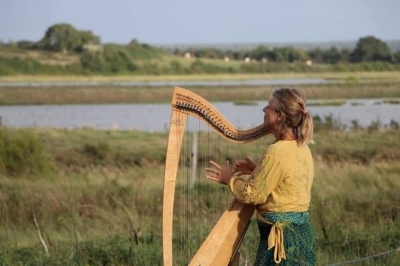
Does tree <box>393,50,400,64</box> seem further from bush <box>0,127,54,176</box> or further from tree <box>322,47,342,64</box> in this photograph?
bush <box>0,127,54,176</box>

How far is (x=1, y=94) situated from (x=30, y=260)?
3656 cm

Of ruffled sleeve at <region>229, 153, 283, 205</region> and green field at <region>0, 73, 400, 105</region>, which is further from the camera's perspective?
green field at <region>0, 73, 400, 105</region>

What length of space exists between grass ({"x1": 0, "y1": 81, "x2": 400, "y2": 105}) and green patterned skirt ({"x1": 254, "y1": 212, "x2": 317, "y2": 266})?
37766mm

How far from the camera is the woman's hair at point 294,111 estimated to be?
15.8 ft

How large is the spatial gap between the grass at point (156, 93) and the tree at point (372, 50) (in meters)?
1.47

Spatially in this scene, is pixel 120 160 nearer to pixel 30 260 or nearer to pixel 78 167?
pixel 78 167

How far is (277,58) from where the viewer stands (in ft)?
197

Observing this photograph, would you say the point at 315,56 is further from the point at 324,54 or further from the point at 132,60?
the point at 132,60

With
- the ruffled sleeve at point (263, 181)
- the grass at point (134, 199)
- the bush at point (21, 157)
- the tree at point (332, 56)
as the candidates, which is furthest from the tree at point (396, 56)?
the ruffled sleeve at point (263, 181)

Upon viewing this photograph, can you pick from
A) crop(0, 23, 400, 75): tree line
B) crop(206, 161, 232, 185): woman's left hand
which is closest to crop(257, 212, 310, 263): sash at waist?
crop(206, 161, 232, 185): woman's left hand

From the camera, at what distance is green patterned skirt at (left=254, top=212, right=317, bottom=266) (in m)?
4.93

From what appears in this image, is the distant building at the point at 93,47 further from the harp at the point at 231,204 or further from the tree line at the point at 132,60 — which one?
the harp at the point at 231,204

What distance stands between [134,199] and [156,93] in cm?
3499

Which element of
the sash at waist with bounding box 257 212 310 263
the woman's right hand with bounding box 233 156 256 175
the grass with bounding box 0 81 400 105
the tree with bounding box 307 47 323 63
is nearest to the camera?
the sash at waist with bounding box 257 212 310 263
